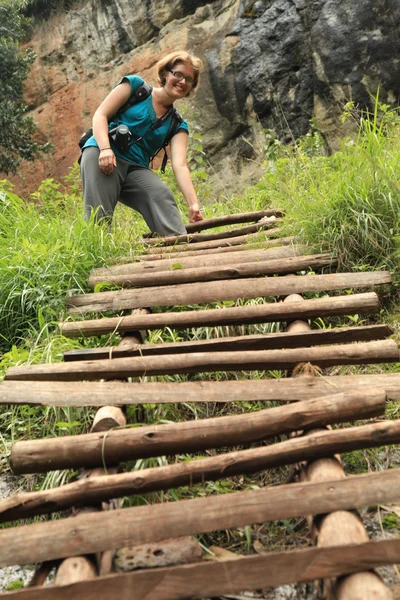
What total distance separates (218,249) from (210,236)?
45 cm

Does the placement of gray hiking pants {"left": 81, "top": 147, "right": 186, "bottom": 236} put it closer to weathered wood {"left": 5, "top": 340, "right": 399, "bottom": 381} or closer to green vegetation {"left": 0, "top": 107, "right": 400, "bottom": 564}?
green vegetation {"left": 0, "top": 107, "right": 400, "bottom": 564}

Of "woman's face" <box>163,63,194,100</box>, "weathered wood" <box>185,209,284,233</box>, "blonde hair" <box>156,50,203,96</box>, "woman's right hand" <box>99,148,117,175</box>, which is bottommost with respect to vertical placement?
"weathered wood" <box>185,209,284,233</box>

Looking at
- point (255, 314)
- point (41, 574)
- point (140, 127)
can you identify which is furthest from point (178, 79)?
point (41, 574)

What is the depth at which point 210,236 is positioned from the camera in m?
3.90

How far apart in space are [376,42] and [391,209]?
18.7 ft

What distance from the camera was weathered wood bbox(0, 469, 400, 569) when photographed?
1229 mm

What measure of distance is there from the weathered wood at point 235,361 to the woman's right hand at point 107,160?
192cm

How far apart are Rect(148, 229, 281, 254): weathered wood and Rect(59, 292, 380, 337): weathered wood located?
1126mm

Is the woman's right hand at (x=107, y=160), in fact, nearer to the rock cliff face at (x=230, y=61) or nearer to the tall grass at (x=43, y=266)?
the tall grass at (x=43, y=266)

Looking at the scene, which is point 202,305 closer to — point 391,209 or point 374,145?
point 391,209

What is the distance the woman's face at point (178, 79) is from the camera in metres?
3.78

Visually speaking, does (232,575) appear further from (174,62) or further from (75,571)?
(174,62)

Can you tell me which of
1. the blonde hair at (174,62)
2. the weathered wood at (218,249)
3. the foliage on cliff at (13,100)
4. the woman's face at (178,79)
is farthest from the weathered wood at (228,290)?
the foliage on cliff at (13,100)

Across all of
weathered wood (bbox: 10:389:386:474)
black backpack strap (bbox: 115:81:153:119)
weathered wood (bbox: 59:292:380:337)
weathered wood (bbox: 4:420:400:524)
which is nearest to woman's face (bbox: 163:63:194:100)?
black backpack strap (bbox: 115:81:153:119)
